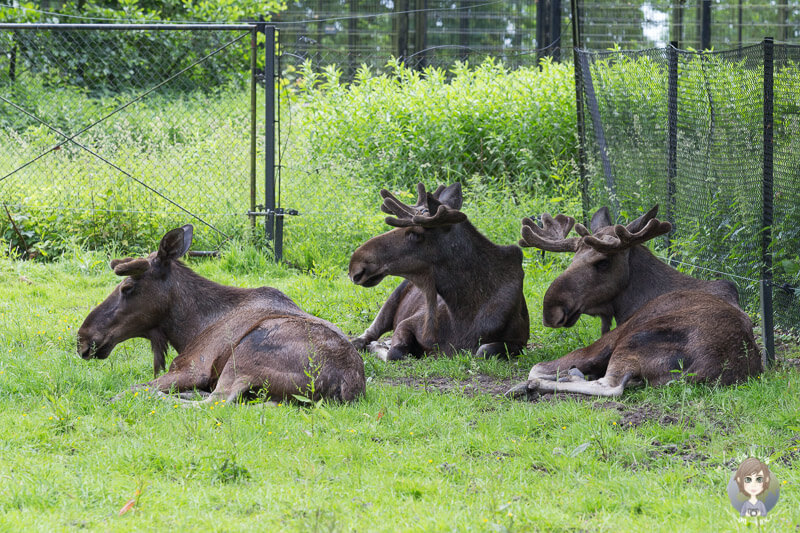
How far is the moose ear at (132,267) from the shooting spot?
21.9ft

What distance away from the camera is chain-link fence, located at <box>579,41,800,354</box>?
7.29m

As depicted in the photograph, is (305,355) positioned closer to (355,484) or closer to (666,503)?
(355,484)

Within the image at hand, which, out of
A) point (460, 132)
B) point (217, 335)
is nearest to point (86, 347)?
point (217, 335)

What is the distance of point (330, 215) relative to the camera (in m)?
12.0

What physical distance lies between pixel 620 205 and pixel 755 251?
2.53 m

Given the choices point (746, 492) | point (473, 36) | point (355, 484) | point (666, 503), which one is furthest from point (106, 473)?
point (473, 36)

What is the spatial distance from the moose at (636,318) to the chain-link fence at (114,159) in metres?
5.79

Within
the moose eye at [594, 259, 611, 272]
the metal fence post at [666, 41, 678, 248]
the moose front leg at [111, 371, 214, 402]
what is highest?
the metal fence post at [666, 41, 678, 248]

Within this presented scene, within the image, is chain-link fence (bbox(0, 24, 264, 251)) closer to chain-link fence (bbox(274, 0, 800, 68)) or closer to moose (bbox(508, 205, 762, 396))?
chain-link fence (bbox(274, 0, 800, 68))

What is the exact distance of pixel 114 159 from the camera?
1313cm

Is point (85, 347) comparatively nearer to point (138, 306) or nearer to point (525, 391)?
point (138, 306)

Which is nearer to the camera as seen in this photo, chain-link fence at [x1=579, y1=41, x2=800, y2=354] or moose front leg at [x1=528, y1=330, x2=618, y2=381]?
moose front leg at [x1=528, y1=330, x2=618, y2=381]

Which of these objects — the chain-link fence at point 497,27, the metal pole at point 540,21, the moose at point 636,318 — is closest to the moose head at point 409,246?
the moose at point 636,318

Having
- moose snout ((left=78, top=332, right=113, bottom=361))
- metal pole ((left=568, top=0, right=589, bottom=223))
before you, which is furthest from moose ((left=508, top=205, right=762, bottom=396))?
metal pole ((left=568, top=0, right=589, bottom=223))
